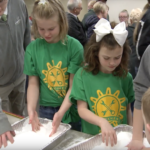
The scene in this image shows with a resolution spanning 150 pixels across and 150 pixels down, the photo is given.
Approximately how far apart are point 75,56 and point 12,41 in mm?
550

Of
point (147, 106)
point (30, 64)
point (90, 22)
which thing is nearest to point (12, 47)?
point (30, 64)

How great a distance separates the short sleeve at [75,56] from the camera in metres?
1.14

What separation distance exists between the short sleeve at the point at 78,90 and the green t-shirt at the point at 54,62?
74 mm

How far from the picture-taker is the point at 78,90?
3.43 feet

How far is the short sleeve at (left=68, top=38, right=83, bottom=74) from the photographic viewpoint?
114cm

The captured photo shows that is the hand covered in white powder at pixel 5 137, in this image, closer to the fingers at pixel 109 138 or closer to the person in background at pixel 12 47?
the fingers at pixel 109 138

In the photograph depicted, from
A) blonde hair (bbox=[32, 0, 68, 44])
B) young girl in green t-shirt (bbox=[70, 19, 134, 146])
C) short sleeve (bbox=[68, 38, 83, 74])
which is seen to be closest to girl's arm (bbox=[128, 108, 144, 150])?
young girl in green t-shirt (bbox=[70, 19, 134, 146])

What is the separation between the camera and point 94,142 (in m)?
0.87

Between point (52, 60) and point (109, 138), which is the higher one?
point (52, 60)

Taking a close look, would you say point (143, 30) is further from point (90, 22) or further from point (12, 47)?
point (90, 22)

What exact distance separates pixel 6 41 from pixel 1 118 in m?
0.71

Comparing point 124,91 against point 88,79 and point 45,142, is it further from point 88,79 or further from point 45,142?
point 45,142

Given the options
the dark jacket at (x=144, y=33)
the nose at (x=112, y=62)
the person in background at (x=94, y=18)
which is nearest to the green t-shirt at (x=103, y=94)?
the nose at (x=112, y=62)

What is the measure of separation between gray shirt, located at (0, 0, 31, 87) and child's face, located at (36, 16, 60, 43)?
40 centimetres
